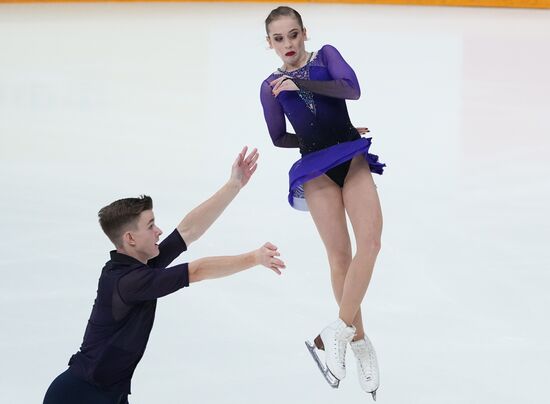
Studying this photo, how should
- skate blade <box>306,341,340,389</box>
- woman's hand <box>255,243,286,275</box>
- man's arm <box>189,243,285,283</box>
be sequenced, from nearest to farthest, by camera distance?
1. woman's hand <box>255,243,286,275</box>
2. man's arm <box>189,243,285,283</box>
3. skate blade <box>306,341,340,389</box>

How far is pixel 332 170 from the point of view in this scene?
341 cm

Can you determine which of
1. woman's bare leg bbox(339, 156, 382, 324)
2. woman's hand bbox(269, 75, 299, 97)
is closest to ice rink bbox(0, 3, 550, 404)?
woman's bare leg bbox(339, 156, 382, 324)

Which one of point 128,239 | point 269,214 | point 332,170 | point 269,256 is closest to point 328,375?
point 269,256

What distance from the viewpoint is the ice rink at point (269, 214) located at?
4.07 m

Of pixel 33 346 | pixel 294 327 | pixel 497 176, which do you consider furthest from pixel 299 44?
pixel 497 176

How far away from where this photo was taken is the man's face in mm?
3234

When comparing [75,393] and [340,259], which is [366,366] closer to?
[340,259]

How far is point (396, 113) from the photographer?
830 cm

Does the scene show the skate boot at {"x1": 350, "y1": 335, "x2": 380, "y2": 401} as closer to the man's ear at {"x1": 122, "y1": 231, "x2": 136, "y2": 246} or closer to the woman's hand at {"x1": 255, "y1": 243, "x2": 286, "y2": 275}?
the woman's hand at {"x1": 255, "y1": 243, "x2": 286, "y2": 275}

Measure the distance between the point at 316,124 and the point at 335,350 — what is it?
2.38 ft

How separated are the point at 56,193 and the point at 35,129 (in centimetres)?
180

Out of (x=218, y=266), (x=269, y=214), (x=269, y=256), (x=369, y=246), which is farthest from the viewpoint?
(x=269, y=214)

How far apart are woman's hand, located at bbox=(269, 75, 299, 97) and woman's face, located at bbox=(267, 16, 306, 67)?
0.13 meters

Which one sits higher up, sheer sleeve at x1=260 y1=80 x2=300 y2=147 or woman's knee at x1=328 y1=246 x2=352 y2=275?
sheer sleeve at x1=260 y1=80 x2=300 y2=147
